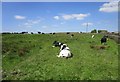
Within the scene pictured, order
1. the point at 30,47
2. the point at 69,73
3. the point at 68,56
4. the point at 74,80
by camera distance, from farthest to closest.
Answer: the point at 30,47
the point at 68,56
the point at 69,73
the point at 74,80

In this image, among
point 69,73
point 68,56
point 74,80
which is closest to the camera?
→ point 74,80

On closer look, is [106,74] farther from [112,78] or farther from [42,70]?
[42,70]

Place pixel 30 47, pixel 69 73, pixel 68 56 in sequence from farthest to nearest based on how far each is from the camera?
pixel 30 47, pixel 68 56, pixel 69 73

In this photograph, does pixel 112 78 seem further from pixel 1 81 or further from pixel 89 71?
pixel 1 81

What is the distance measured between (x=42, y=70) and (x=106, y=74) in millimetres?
7197

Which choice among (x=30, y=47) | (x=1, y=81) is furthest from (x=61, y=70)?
(x=30, y=47)

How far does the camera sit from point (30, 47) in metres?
48.5

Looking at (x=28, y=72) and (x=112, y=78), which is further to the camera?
(x=28, y=72)

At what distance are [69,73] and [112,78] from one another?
4574 mm

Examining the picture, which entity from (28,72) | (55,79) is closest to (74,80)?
(55,79)

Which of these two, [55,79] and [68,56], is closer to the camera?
[55,79]

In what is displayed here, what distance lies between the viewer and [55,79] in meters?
23.0

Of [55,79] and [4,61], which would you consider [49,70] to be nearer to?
[55,79]

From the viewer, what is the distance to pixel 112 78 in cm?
2397
